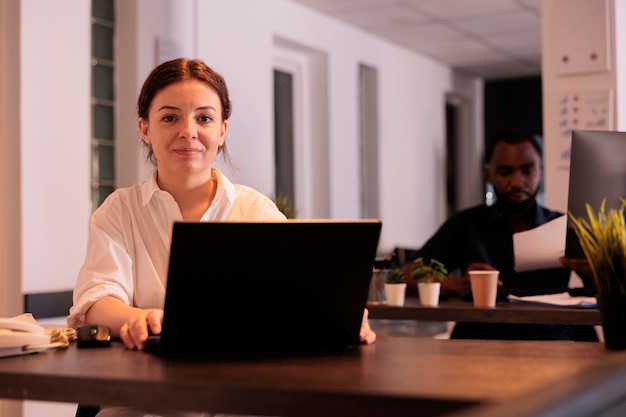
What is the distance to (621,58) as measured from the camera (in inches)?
191

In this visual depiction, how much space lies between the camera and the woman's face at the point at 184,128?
2.19 meters

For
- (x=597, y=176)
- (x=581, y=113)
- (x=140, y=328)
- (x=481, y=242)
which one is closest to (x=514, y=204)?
(x=481, y=242)

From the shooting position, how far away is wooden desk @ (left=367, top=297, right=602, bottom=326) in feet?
8.76

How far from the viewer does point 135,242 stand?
2172mm

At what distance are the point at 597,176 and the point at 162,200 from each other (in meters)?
1.06

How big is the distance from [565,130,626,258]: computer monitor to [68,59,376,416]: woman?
0.74 metres

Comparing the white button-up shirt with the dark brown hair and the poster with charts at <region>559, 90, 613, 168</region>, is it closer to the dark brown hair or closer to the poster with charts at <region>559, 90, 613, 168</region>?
the dark brown hair

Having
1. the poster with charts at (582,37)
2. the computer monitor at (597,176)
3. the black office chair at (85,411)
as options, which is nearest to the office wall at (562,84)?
the poster with charts at (582,37)

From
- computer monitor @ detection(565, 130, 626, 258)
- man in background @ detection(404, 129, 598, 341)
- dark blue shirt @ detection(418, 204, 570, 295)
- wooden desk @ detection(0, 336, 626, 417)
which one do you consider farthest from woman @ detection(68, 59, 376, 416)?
dark blue shirt @ detection(418, 204, 570, 295)

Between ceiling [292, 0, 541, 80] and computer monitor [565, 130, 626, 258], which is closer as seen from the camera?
computer monitor [565, 130, 626, 258]

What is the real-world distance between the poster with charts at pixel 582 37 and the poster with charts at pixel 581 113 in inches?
5.0

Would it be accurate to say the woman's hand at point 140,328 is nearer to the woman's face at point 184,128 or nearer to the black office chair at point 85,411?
the black office chair at point 85,411

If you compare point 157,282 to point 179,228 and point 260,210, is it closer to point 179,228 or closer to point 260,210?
point 260,210

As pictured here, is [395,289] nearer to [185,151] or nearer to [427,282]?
[427,282]
